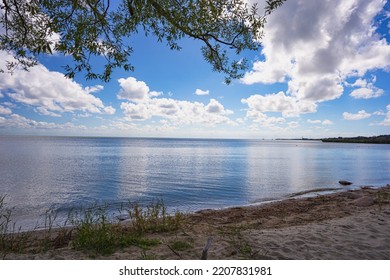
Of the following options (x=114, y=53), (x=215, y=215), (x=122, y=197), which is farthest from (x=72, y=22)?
(x=122, y=197)

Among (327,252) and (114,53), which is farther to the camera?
(114,53)

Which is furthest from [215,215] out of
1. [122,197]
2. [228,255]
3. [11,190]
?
[11,190]

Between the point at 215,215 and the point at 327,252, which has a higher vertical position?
the point at 327,252

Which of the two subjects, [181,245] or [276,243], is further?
[276,243]

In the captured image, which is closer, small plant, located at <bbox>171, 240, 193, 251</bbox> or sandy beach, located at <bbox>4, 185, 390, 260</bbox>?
sandy beach, located at <bbox>4, 185, 390, 260</bbox>

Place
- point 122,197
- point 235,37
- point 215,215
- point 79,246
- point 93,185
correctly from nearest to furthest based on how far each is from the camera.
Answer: point 79,246 → point 235,37 → point 215,215 → point 122,197 → point 93,185

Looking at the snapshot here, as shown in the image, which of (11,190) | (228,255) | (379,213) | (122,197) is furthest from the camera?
(11,190)

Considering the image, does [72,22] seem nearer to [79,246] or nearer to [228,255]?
[79,246]

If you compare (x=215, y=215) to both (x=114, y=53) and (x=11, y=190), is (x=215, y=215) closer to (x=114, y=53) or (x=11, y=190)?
(x=114, y=53)

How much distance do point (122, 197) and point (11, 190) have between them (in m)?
8.78

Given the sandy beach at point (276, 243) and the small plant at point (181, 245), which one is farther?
the small plant at point (181, 245)

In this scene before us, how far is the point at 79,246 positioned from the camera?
6.45 metres

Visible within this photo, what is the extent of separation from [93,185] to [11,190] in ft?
18.6

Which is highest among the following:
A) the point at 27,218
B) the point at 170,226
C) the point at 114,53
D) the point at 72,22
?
the point at 72,22
